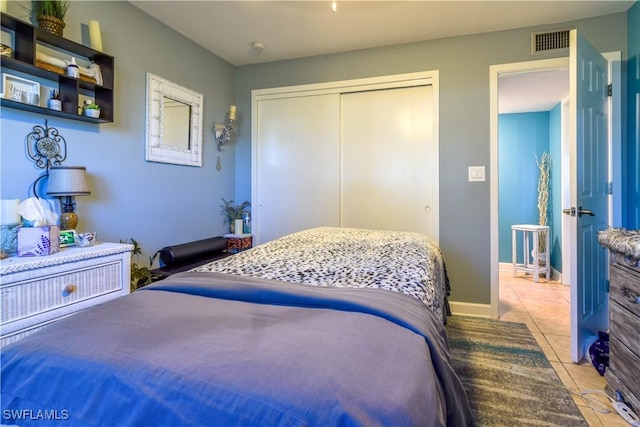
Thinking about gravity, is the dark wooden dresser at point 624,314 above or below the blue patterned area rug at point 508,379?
above

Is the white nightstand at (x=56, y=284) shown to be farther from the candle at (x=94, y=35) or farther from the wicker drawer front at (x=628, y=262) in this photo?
the wicker drawer front at (x=628, y=262)

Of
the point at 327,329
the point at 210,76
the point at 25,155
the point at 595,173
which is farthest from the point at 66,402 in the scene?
the point at 210,76

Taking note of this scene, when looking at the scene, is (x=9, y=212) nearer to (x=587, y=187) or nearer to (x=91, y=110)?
(x=91, y=110)

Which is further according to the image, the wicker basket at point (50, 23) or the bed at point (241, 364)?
the wicker basket at point (50, 23)

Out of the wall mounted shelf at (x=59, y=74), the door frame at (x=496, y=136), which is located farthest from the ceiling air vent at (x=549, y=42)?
the wall mounted shelf at (x=59, y=74)

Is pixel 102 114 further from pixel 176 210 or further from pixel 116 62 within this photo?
pixel 176 210

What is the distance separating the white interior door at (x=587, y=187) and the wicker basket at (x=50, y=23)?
10.0 ft

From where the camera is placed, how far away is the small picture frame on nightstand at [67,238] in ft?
5.65

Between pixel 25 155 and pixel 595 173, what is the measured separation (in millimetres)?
3541

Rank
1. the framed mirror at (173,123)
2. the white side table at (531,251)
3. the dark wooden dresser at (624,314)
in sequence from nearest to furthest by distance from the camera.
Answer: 1. the dark wooden dresser at (624,314)
2. the framed mirror at (173,123)
3. the white side table at (531,251)

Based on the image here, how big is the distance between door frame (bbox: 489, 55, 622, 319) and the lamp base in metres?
3.09

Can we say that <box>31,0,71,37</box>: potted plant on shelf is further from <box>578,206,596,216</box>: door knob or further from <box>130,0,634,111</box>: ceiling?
<box>578,206,596,216</box>: door knob

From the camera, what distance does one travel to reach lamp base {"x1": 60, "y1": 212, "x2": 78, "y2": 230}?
1819 mm

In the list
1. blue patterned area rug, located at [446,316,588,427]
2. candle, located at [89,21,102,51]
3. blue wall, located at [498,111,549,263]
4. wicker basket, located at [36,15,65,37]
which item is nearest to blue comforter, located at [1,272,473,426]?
blue patterned area rug, located at [446,316,588,427]
